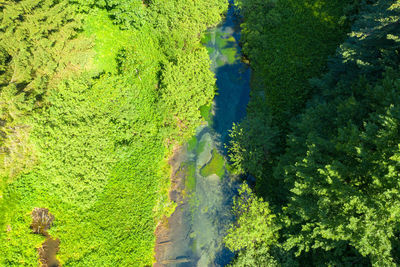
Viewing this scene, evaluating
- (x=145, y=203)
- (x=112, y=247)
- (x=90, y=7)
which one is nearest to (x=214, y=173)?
(x=145, y=203)

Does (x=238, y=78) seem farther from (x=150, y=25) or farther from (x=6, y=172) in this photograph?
(x=6, y=172)

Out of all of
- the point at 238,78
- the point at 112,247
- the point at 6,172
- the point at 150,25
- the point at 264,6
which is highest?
the point at 264,6

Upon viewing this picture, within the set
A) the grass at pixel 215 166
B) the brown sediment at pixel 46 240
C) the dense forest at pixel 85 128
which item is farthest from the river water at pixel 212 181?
the brown sediment at pixel 46 240

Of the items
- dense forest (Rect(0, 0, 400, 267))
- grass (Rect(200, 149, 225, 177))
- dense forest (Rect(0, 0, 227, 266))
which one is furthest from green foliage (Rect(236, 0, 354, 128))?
dense forest (Rect(0, 0, 227, 266))

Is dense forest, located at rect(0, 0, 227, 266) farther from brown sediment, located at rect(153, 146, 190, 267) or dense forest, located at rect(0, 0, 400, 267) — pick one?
brown sediment, located at rect(153, 146, 190, 267)

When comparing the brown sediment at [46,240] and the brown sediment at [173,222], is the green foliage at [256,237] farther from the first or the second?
the brown sediment at [46,240]
